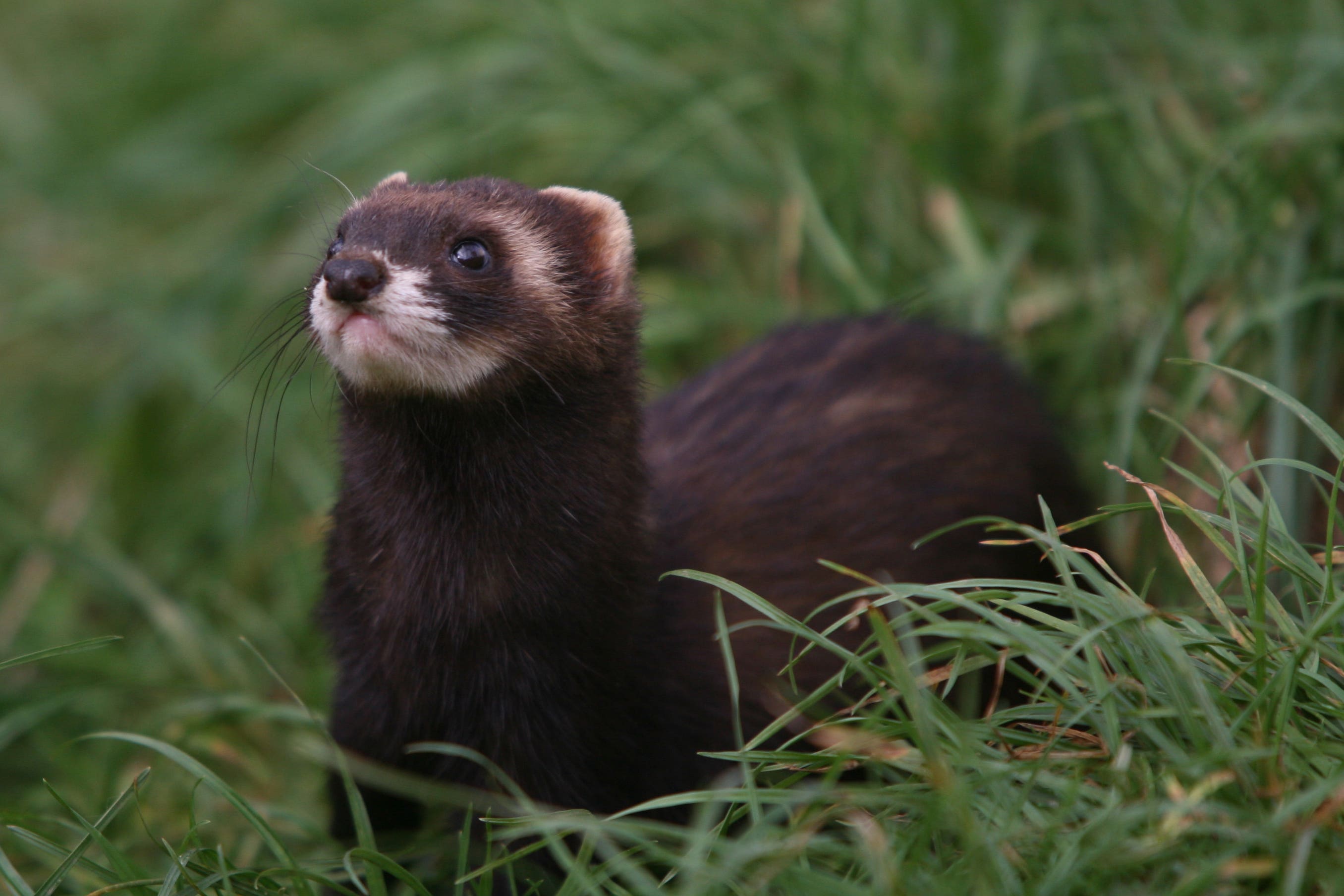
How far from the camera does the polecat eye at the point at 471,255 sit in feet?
8.64

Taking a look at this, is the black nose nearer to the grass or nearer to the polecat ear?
the polecat ear

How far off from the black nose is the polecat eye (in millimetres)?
238

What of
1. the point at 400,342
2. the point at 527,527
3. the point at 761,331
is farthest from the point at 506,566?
the point at 761,331

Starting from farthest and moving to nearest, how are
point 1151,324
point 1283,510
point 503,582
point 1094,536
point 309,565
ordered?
point 309,565
point 1151,324
point 1094,536
point 1283,510
point 503,582

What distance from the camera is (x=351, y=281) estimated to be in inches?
94.0

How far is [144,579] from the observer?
4.48m

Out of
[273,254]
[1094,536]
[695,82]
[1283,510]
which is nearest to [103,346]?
[273,254]

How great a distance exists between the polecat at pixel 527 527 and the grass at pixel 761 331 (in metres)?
0.16

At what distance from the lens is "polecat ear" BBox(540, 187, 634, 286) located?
292 centimetres

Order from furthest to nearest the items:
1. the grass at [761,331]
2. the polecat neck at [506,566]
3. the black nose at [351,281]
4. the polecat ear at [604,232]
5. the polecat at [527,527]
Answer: the polecat ear at [604,232] < the polecat neck at [506,566] < the polecat at [527,527] < the black nose at [351,281] < the grass at [761,331]

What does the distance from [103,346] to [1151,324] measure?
439cm

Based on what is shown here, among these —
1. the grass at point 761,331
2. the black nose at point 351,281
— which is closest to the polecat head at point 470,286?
the black nose at point 351,281

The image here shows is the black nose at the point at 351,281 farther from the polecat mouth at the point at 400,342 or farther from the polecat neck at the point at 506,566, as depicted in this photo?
the polecat neck at the point at 506,566

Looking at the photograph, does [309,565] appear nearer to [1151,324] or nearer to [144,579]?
[144,579]
